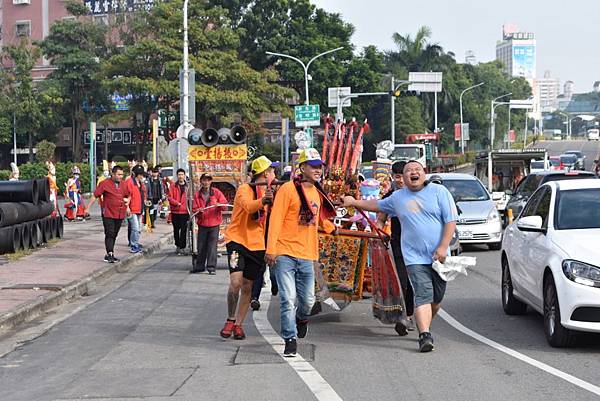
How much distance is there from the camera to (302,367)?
8469 millimetres

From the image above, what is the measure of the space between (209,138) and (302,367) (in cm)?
1044

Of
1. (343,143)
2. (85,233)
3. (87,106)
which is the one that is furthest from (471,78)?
(343,143)

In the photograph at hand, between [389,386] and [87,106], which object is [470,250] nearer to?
[389,386]

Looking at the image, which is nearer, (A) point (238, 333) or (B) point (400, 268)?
(A) point (238, 333)

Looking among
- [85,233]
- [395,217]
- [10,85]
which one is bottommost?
[85,233]

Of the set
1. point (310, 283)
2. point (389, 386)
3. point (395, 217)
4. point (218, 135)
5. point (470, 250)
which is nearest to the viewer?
point (389, 386)

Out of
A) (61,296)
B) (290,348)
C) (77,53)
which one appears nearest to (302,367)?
(290,348)

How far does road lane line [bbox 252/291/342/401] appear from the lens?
7.44 meters

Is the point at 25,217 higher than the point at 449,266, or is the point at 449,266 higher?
the point at 449,266

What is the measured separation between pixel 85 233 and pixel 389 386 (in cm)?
1977

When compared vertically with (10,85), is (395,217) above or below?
below

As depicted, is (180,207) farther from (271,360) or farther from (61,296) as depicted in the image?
(271,360)

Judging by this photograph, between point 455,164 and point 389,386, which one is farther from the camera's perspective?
point 455,164

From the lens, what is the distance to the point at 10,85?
62656 mm
